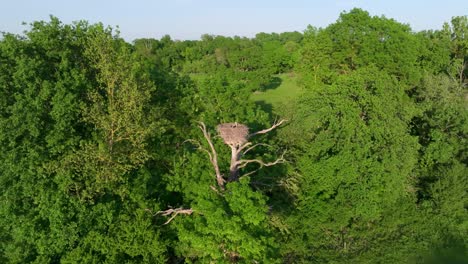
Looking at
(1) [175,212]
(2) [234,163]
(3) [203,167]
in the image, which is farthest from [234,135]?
(1) [175,212]

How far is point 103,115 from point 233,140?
618 centimetres

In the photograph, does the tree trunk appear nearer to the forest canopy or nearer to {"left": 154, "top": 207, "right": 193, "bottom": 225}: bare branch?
the forest canopy

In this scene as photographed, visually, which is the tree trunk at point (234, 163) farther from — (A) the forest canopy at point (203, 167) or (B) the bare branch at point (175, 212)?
(B) the bare branch at point (175, 212)

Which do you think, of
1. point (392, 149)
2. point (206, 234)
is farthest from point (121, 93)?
point (392, 149)

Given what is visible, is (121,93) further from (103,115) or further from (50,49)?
(50,49)

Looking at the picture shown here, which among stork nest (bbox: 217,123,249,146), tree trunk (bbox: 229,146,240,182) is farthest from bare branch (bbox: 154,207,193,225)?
stork nest (bbox: 217,123,249,146)

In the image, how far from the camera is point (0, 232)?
17.0 metres

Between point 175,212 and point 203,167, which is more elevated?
point 203,167

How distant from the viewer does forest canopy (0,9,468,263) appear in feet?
52.9

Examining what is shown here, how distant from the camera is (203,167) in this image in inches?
758

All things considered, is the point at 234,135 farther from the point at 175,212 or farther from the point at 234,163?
the point at 175,212

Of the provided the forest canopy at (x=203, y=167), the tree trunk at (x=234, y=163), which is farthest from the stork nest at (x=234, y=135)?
the tree trunk at (x=234, y=163)

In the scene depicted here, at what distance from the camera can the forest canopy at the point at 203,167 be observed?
52.9ft

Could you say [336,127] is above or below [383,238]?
above
